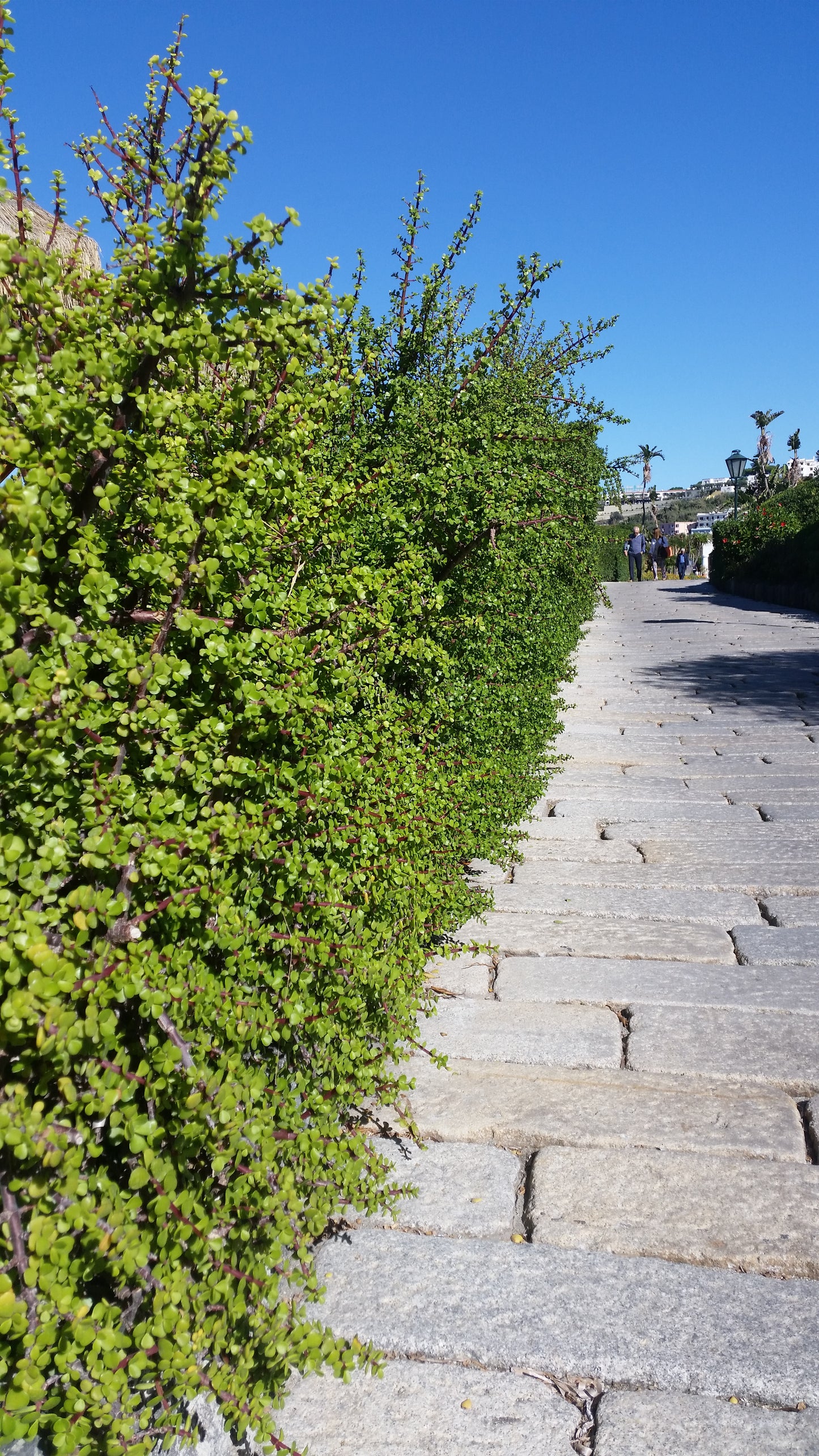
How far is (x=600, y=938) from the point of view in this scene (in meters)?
3.63

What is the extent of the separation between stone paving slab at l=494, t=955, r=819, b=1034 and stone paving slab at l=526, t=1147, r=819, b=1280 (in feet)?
2.65

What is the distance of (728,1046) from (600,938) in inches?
33.4

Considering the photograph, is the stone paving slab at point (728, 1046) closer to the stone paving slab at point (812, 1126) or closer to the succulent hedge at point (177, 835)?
the stone paving slab at point (812, 1126)

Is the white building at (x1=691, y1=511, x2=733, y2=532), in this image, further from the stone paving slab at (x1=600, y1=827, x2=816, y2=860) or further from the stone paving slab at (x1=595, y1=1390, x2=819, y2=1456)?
the stone paving slab at (x1=595, y1=1390, x2=819, y2=1456)

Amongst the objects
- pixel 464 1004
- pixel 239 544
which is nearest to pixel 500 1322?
pixel 464 1004

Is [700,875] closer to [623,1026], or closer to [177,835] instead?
[623,1026]

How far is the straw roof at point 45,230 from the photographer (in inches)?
81.0

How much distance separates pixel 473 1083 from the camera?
2.67 metres

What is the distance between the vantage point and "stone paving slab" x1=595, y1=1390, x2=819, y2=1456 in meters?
1.56

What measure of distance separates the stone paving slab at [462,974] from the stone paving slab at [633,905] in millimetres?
484

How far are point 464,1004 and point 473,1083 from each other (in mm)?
493

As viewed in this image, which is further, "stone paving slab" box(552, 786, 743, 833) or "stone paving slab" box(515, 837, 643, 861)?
"stone paving slab" box(552, 786, 743, 833)

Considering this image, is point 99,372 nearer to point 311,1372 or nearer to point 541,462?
point 311,1372

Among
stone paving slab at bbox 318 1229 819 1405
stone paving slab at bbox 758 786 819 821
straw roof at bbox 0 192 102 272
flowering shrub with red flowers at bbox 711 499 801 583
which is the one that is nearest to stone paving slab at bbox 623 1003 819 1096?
stone paving slab at bbox 318 1229 819 1405
